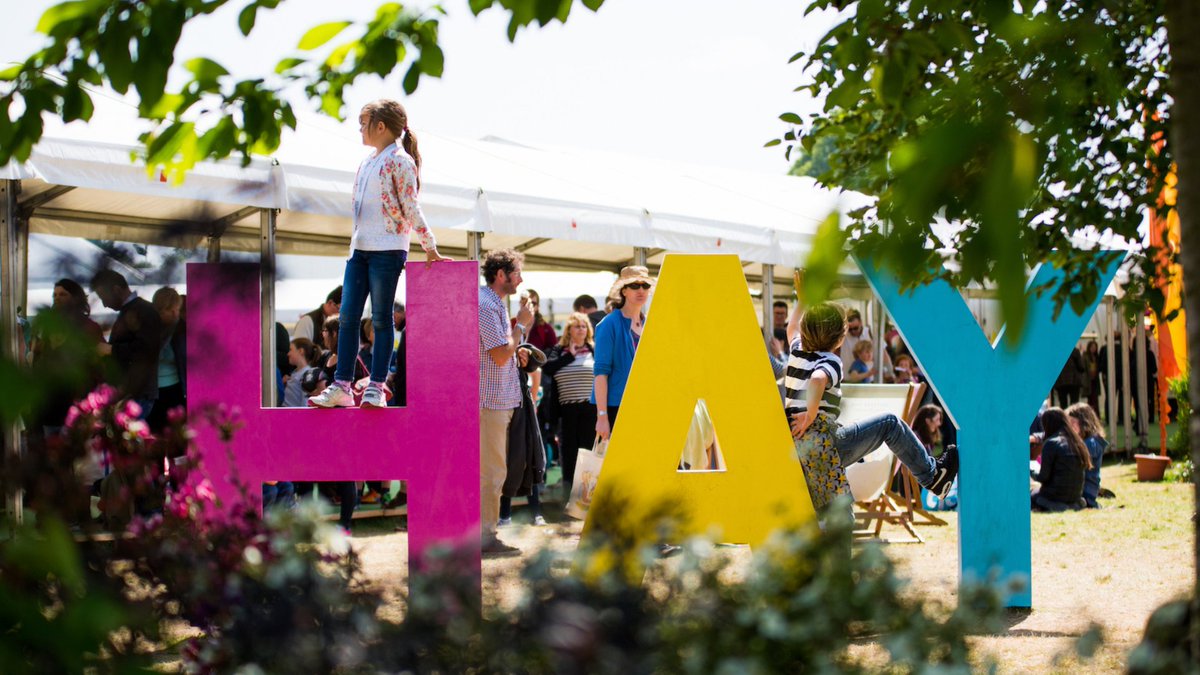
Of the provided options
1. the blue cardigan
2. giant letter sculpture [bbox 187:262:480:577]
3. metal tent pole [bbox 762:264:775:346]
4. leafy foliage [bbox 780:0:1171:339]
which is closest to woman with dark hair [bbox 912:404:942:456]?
metal tent pole [bbox 762:264:775:346]

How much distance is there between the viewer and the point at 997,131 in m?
1.04

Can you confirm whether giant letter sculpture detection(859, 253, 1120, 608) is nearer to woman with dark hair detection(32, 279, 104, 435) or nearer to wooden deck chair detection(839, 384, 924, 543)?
wooden deck chair detection(839, 384, 924, 543)

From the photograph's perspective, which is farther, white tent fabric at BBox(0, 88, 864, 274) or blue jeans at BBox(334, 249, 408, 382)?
white tent fabric at BBox(0, 88, 864, 274)

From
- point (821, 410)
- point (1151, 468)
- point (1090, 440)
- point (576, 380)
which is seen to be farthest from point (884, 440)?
point (1151, 468)

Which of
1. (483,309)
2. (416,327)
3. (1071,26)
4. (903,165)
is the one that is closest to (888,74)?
(1071,26)

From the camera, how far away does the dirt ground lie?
2137mm

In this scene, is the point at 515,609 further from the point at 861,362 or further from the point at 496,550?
the point at 861,362

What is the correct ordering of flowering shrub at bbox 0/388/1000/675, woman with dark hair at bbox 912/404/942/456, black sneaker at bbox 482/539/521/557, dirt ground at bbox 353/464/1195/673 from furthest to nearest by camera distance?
1. woman with dark hair at bbox 912/404/942/456
2. black sneaker at bbox 482/539/521/557
3. dirt ground at bbox 353/464/1195/673
4. flowering shrub at bbox 0/388/1000/675

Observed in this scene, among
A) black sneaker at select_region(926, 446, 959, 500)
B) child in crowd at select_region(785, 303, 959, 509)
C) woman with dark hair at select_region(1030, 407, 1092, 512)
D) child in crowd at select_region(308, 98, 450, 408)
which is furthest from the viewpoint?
woman with dark hair at select_region(1030, 407, 1092, 512)

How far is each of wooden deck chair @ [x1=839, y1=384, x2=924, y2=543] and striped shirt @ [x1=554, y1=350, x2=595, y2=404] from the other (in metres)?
1.88

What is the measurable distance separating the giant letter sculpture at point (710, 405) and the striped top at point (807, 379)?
0.67m

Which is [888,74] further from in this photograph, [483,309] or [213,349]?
[483,309]

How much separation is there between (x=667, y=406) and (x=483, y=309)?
207 cm

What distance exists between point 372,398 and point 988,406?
2680mm
